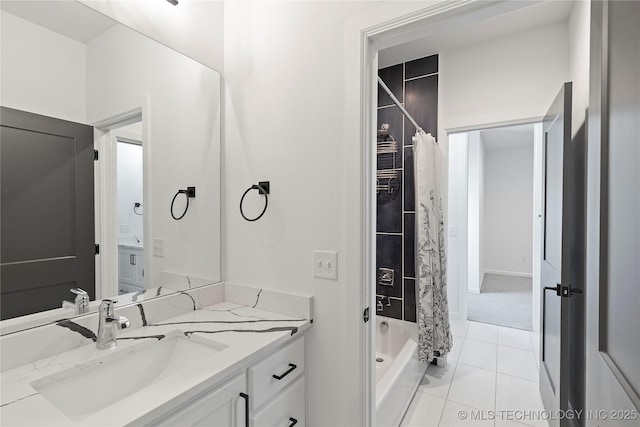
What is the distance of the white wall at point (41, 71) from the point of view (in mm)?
987

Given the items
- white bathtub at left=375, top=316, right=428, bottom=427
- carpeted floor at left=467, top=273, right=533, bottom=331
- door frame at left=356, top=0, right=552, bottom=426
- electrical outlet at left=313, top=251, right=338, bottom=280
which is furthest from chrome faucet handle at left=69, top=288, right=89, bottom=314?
carpeted floor at left=467, top=273, right=533, bottom=331

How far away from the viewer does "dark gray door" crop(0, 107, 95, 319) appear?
3.25 feet

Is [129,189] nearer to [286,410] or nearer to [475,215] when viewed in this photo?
[286,410]

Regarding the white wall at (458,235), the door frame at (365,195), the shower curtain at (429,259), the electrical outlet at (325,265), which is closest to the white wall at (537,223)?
the white wall at (458,235)

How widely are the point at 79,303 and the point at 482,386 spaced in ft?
8.70

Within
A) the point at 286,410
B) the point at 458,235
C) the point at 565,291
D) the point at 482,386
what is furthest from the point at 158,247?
the point at 458,235

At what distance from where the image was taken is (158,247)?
147cm

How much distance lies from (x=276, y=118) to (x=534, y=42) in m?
2.38

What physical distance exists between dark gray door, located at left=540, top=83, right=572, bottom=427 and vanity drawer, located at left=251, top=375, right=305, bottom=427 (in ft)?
4.50

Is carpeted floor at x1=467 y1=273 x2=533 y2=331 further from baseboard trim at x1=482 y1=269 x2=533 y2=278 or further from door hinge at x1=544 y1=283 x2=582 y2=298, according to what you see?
door hinge at x1=544 y1=283 x2=582 y2=298

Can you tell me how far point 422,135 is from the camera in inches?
99.0

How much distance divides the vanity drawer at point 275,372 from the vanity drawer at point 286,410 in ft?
0.10

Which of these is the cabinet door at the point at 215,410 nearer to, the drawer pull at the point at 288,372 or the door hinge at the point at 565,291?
the drawer pull at the point at 288,372

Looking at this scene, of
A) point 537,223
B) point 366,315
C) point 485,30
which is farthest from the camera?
point 537,223
